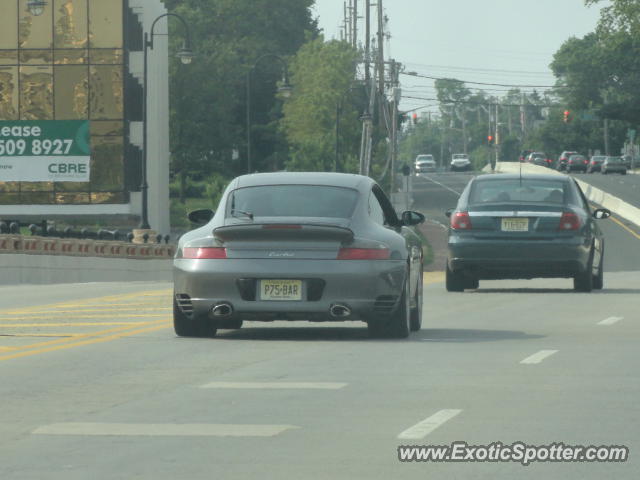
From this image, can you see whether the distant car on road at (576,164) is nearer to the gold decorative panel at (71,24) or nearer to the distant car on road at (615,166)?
the distant car on road at (615,166)

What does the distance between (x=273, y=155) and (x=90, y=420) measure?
116859 mm

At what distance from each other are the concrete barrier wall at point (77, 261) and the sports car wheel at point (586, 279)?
16.3 metres

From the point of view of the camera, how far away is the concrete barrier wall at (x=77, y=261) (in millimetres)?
38594

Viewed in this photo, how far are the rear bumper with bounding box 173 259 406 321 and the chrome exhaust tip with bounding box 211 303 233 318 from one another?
32 millimetres

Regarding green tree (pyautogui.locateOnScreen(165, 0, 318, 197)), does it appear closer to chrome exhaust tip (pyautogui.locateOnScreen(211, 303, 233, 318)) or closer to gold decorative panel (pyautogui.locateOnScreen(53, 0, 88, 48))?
gold decorative panel (pyautogui.locateOnScreen(53, 0, 88, 48))

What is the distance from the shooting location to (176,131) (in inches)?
4776

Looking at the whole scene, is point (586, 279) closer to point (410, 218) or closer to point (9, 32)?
point (410, 218)

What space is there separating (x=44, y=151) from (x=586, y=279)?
54840 mm

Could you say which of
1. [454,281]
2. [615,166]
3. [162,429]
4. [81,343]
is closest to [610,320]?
[81,343]

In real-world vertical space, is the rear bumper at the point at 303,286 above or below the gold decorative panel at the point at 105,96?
below

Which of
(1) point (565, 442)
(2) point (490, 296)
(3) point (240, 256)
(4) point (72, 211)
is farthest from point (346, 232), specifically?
(4) point (72, 211)

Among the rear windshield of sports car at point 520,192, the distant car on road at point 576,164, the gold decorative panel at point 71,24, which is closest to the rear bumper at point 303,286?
the rear windshield of sports car at point 520,192

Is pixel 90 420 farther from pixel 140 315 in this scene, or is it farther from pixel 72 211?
pixel 72 211

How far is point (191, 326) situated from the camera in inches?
620
